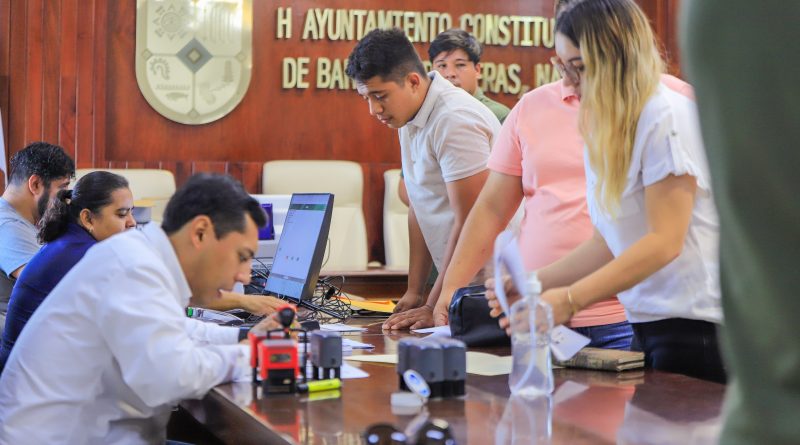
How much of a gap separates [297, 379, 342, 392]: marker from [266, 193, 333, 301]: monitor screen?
140cm

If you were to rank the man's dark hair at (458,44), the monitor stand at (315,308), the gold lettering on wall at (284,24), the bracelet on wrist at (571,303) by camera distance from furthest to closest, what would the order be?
the gold lettering on wall at (284,24) → the man's dark hair at (458,44) → the monitor stand at (315,308) → the bracelet on wrist at (571,303)

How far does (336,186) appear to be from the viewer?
6.57 m

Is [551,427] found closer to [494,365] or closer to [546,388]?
[546,388]

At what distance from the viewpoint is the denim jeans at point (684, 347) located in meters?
1.81

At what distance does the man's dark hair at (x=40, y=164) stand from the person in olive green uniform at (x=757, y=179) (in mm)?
4027

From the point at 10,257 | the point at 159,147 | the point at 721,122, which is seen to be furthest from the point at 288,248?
the point at 159,147

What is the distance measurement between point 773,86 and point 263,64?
259 inches

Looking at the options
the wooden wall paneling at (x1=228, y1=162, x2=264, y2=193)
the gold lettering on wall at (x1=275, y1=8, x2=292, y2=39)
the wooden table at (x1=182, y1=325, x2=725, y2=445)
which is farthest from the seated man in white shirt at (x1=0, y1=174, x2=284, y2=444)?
the gold lettering on wall at (x1=275, y1=8, x2=292, y2=39)

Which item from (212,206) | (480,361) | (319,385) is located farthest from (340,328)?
(319,385)

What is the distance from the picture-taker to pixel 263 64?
6809mm

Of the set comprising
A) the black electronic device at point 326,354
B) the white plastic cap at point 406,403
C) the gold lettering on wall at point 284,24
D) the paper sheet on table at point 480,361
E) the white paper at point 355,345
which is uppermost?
the gold lettering on wall at point 284,24

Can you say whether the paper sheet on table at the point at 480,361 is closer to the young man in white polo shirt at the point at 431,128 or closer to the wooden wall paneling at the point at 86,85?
the young man in white polo shirt at the point at 431,128

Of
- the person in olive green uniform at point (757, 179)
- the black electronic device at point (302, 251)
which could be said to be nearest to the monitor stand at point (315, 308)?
the black electronic device at point (302, 251)

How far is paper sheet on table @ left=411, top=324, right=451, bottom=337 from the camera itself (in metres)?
2.37
